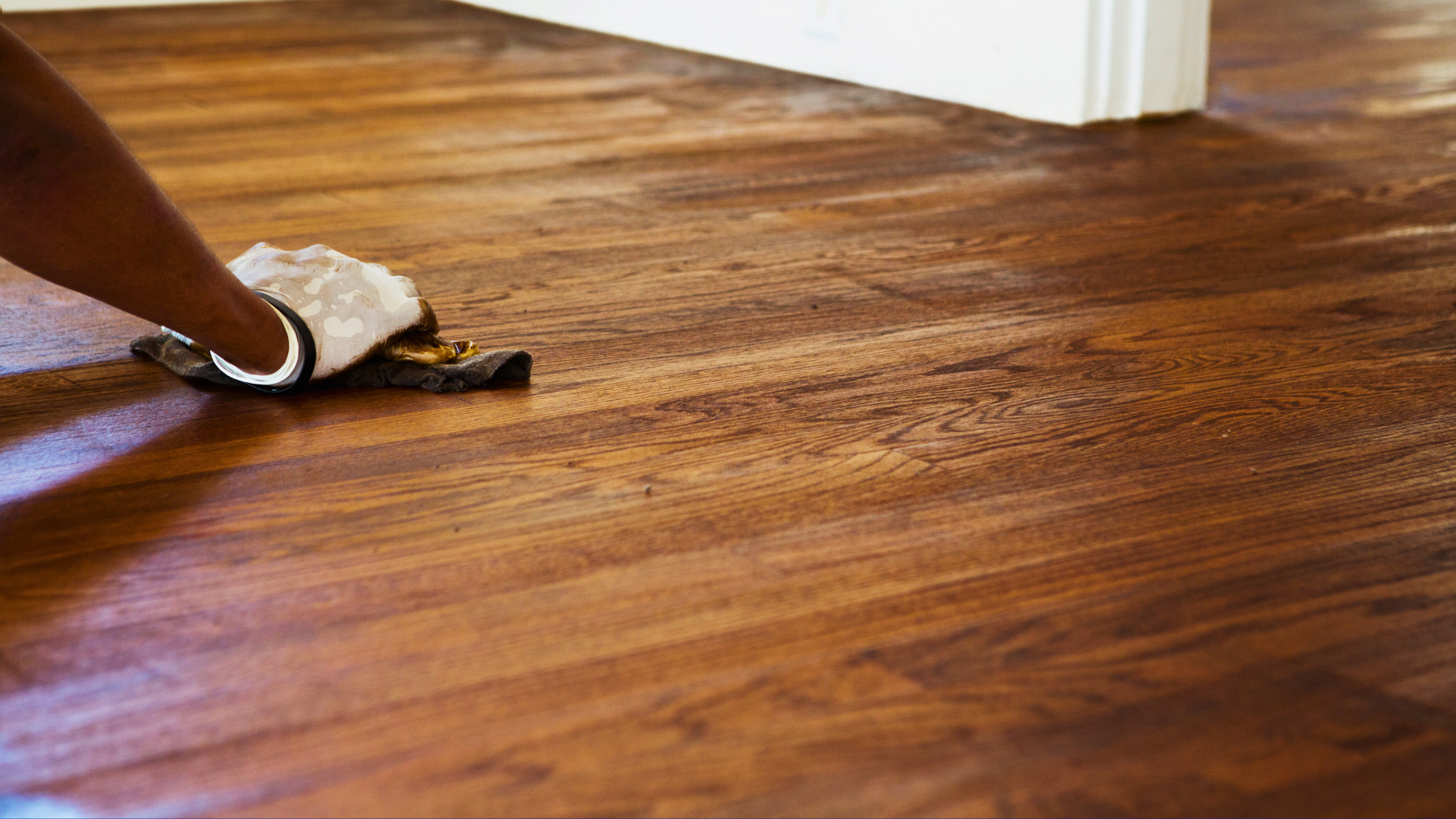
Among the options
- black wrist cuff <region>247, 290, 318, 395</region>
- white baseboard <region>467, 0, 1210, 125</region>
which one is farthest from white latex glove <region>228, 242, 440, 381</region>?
white baseboard <region>467, 0, 1210, 125</region>

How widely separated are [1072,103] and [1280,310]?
103 cm

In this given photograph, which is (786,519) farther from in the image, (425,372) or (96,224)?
(96,224)

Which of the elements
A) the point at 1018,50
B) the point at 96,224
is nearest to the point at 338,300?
the point at 96,224

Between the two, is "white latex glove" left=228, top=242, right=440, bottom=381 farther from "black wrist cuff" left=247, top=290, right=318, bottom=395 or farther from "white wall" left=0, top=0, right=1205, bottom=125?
"white wall" left=0, top=0, right=1205, bottom=125

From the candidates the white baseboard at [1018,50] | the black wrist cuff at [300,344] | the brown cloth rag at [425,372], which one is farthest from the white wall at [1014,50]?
the black wrist cuff at [300,344]

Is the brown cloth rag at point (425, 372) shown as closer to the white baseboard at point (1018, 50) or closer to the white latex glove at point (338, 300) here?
the white latex glove at point (338, 300)

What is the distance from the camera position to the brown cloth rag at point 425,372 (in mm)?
1133

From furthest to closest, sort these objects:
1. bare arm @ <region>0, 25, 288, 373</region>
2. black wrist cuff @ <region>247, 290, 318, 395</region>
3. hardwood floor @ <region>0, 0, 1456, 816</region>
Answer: black wrist cuff @ <region>247, 290, 318, 395</region> < bare arm @ <region>0, 25, 288, 373</region> < hardwood floor @ <region>0, 0, 1456, 816</region>

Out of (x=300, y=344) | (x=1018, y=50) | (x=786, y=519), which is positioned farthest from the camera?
(x=1018, y=50)

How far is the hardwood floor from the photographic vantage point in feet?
2.18

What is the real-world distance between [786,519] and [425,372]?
41 centimetres

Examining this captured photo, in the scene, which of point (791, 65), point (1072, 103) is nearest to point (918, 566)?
Answer: point (1072, 103)

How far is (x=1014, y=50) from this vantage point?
2.32 m

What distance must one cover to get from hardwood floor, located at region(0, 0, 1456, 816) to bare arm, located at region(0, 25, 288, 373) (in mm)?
95
